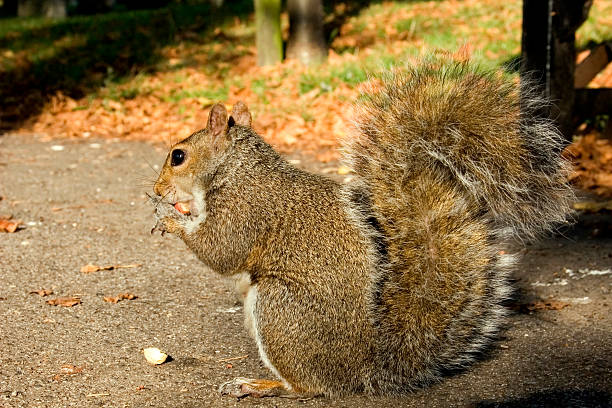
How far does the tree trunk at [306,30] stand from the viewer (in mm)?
8484

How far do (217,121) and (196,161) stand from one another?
17cm

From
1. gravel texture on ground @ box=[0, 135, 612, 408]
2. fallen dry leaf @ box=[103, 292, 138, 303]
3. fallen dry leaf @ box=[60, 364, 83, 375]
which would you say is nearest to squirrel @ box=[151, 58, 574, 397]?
gravel texture on ground @ box=[0, 135, 612, 408]

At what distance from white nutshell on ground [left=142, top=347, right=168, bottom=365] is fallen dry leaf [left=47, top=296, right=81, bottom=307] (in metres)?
0.67

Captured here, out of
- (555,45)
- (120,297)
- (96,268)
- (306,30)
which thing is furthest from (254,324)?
(306,30)

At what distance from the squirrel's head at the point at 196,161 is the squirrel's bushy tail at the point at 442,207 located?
0.57 meters

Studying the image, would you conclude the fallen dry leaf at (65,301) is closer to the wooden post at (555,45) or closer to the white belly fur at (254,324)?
the white belly fur at (254,324)

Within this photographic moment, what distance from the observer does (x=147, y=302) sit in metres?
3.61

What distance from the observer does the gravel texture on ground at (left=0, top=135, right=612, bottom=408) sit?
106 inches

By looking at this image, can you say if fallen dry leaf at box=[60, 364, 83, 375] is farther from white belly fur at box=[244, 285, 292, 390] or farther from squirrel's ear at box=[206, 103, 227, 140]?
squirrel's ear at box=[206, 103, 227, 140]

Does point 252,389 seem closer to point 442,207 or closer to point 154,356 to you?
point 154,356

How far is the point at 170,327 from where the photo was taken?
131 inches

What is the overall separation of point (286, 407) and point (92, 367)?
2.49 feet

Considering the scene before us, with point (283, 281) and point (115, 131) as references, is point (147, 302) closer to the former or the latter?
point (283, 281)

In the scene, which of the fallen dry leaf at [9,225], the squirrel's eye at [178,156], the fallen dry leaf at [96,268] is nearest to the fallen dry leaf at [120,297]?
the fallen dry leaf at [96,268]
